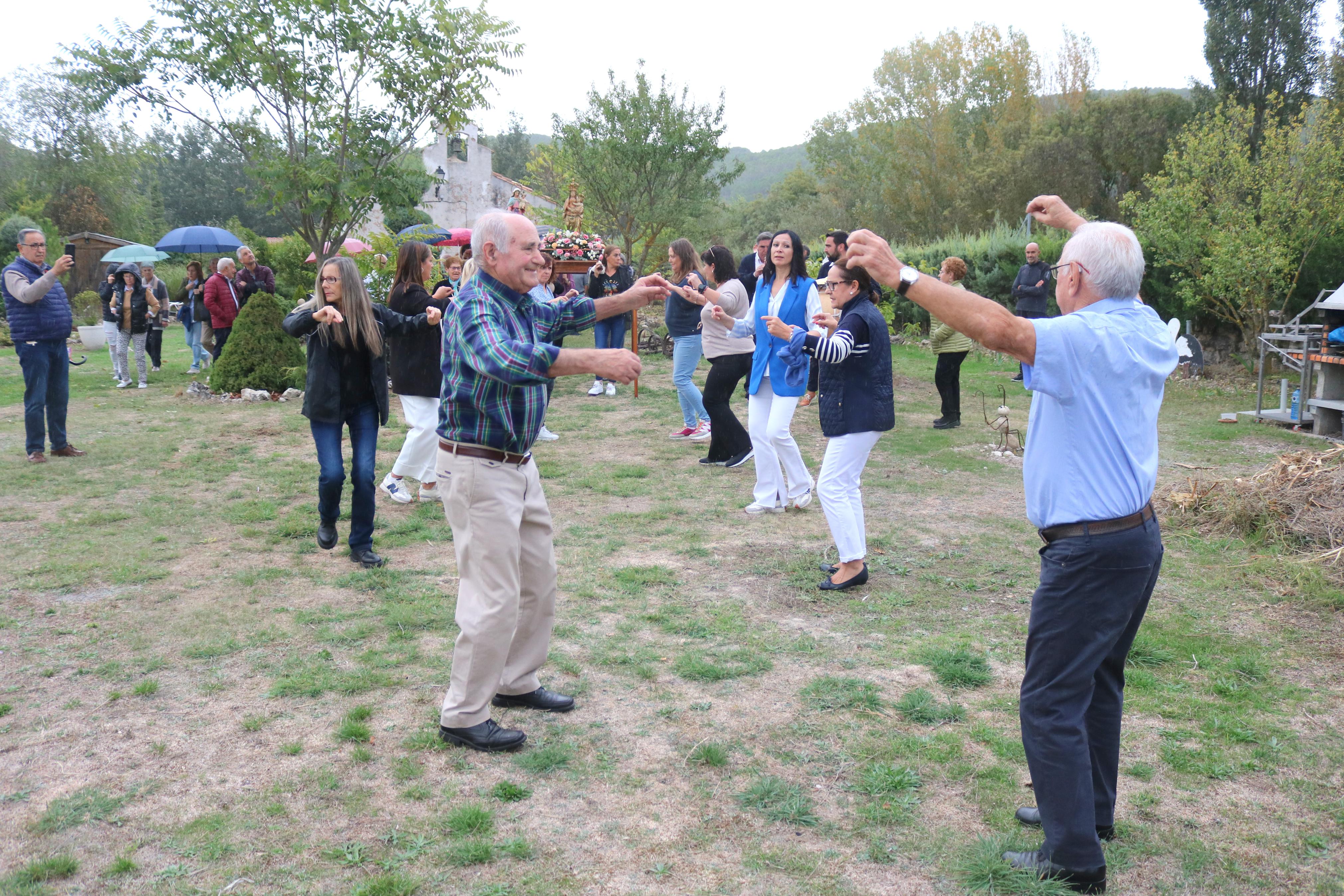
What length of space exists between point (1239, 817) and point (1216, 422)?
938 cm

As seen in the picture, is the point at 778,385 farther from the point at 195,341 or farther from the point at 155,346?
the point at 155,346

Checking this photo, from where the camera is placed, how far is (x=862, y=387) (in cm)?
547

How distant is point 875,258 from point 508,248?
1542 millimetres

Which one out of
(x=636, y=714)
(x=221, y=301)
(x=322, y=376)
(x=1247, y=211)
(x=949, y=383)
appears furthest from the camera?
(x=221, y=301)

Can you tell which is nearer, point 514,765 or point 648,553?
point 514,765

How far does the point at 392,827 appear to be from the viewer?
322cm

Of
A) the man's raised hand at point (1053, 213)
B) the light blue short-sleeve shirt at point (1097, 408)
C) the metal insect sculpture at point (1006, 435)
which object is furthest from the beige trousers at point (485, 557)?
the metal insect sculpture at point (1006, 435)

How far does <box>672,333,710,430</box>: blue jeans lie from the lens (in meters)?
9.86

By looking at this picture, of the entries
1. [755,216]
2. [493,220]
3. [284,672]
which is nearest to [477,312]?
[493,220]

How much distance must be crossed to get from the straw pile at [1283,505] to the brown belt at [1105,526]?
4.02 m

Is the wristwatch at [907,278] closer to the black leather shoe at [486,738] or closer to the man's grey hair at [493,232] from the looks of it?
the man's grey hair at [493,232]

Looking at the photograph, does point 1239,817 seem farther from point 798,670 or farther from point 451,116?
point 451,116

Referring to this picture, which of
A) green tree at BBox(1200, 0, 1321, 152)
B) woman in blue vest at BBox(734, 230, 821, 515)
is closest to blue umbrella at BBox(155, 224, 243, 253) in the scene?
woman in blue vest at BBox(734, 230, 821, 515)

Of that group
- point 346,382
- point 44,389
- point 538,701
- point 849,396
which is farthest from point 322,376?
point 44,389
